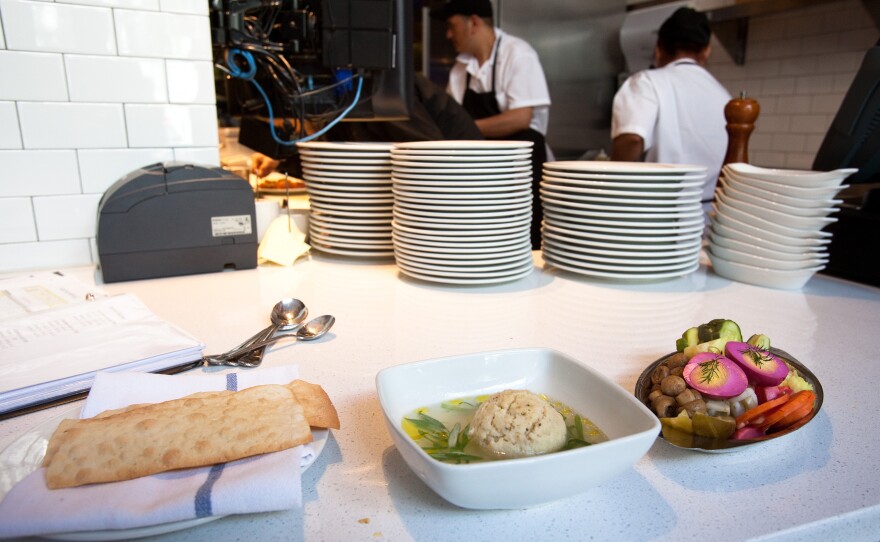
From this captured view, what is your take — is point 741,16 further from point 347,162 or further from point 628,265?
point 347,162

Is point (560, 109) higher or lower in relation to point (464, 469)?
higher

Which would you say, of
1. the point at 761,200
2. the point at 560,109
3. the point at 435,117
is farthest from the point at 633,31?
the point at 761,200

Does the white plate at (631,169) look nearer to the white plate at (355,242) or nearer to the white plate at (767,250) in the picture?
the white plate at (767,250)

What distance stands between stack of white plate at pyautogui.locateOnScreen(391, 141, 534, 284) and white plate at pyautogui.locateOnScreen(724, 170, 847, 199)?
1.36 feet

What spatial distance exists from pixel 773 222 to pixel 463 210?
22.2 inches

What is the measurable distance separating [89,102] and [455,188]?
72cm

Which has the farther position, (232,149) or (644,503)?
(232,149)

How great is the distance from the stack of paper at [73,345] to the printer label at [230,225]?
12.4 inches

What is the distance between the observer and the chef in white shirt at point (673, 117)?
7.35 feet

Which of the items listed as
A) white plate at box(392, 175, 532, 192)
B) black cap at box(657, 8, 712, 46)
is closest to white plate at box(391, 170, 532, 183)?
white plate at box(392, 175, 532, 192)

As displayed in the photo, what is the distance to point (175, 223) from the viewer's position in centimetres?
117

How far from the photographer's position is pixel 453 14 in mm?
2879

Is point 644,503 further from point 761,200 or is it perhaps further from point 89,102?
point 89,102

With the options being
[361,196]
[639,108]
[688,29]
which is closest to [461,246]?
[361,196]
